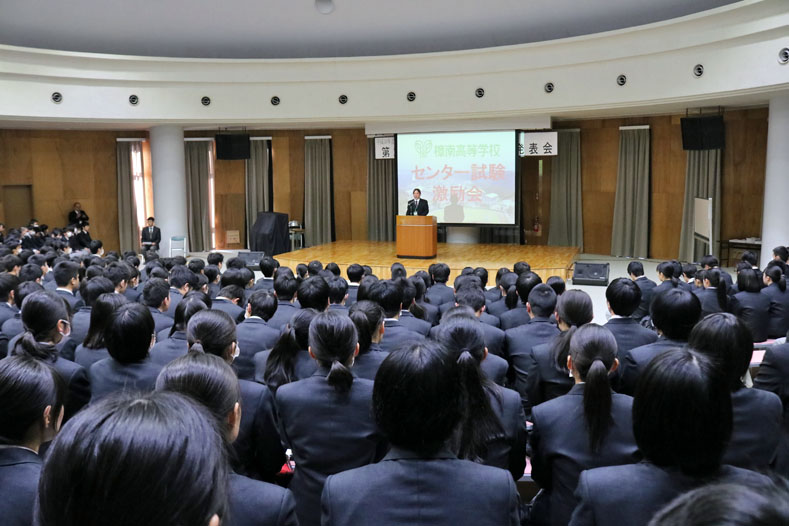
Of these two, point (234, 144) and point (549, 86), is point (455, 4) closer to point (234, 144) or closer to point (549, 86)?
point (549, 86)

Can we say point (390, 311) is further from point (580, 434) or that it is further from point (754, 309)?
point (754, 309)

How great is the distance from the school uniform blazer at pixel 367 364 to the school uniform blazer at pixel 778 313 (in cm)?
389

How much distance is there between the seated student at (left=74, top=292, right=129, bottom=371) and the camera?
3.38m

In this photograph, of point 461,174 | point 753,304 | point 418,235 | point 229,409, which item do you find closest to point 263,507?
point 229,409

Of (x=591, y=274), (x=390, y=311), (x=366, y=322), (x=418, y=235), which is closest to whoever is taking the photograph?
(x=366, y=322)

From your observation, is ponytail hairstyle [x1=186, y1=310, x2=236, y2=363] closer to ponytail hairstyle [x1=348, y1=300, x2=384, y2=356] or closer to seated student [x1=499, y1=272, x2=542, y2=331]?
ponytail hairstyle [x1=348, y1=300, x2=384, y2=356]

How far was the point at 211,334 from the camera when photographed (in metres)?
2.65

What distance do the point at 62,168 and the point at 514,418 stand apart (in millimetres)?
14382

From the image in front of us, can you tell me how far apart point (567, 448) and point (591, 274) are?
7.36 meters

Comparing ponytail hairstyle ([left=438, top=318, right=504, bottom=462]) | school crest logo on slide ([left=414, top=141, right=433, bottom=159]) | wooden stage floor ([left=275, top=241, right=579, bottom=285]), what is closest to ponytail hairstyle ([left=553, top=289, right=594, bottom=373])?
ponytail hairstyle ([left=438, top=318, right=504, bottom=462])

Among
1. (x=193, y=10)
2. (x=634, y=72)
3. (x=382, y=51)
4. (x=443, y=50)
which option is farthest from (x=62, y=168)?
(x=634, y=72)

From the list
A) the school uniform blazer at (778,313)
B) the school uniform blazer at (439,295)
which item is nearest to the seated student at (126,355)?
the school uniform blazer at (439,295)

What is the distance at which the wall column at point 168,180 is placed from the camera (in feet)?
44.7

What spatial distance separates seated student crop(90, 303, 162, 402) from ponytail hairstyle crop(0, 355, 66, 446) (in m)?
1.03
